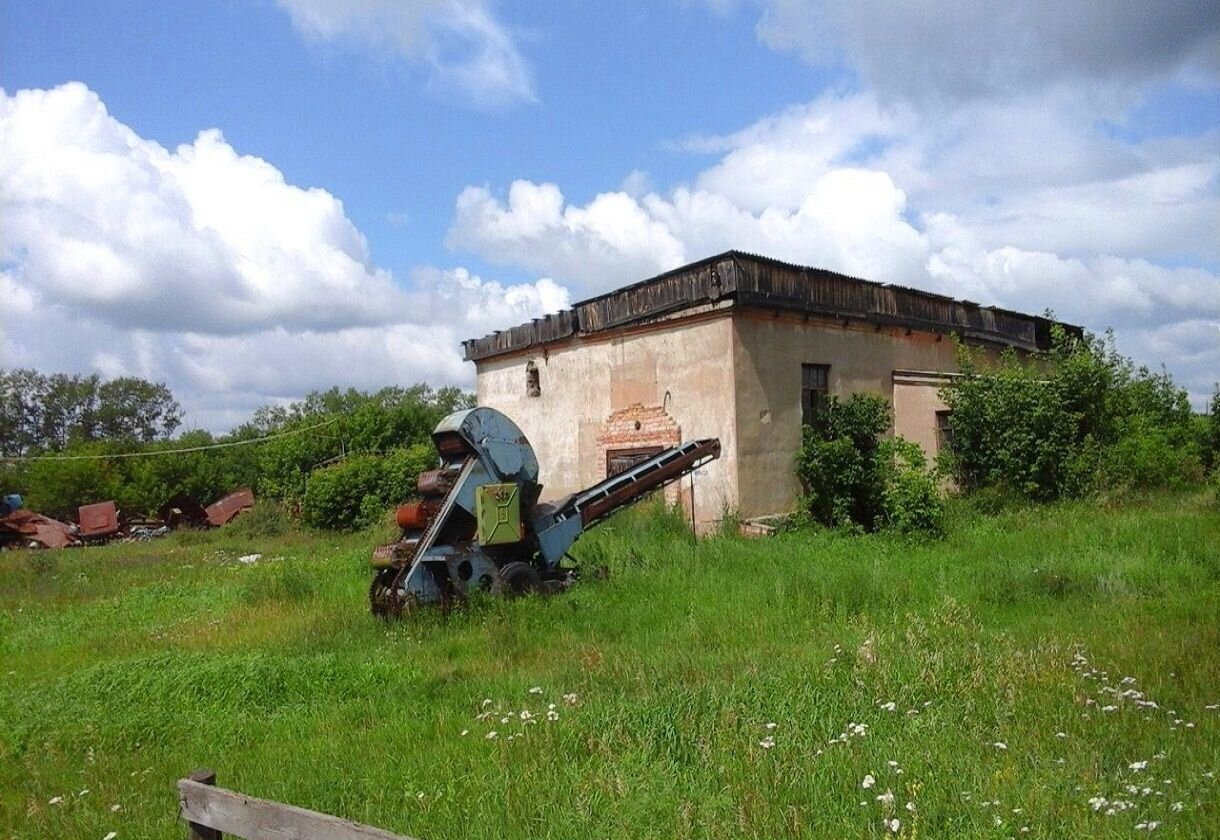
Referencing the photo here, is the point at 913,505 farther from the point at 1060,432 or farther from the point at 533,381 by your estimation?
the point at 533,381

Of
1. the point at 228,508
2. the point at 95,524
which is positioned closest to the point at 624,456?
the point at 228,508

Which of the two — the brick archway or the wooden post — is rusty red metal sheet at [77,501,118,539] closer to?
the brick archway

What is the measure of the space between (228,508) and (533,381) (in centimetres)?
1909

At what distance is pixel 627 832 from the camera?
12.6ft

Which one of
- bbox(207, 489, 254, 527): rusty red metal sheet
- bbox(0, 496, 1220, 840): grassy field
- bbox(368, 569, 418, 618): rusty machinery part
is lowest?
bbox(0, 496, 1220, 840): grassy field

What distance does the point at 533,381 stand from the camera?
754 inches

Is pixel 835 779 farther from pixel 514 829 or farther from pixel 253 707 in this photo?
pixel 253 707

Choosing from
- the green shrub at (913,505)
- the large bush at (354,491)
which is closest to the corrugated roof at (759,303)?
the green shrub at (913,505)

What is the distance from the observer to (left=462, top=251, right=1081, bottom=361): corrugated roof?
48.6 feet

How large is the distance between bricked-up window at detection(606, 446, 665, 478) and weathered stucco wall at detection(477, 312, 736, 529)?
11 centimetres

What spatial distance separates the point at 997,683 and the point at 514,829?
3.26 meters

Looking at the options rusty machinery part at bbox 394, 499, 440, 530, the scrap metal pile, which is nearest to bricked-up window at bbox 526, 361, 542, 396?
rusty machinery part at bbox 394, 499, 440, 530

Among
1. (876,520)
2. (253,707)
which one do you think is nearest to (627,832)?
(253,707)

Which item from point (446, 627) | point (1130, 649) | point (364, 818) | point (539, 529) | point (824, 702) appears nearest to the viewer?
point (364, 818)
